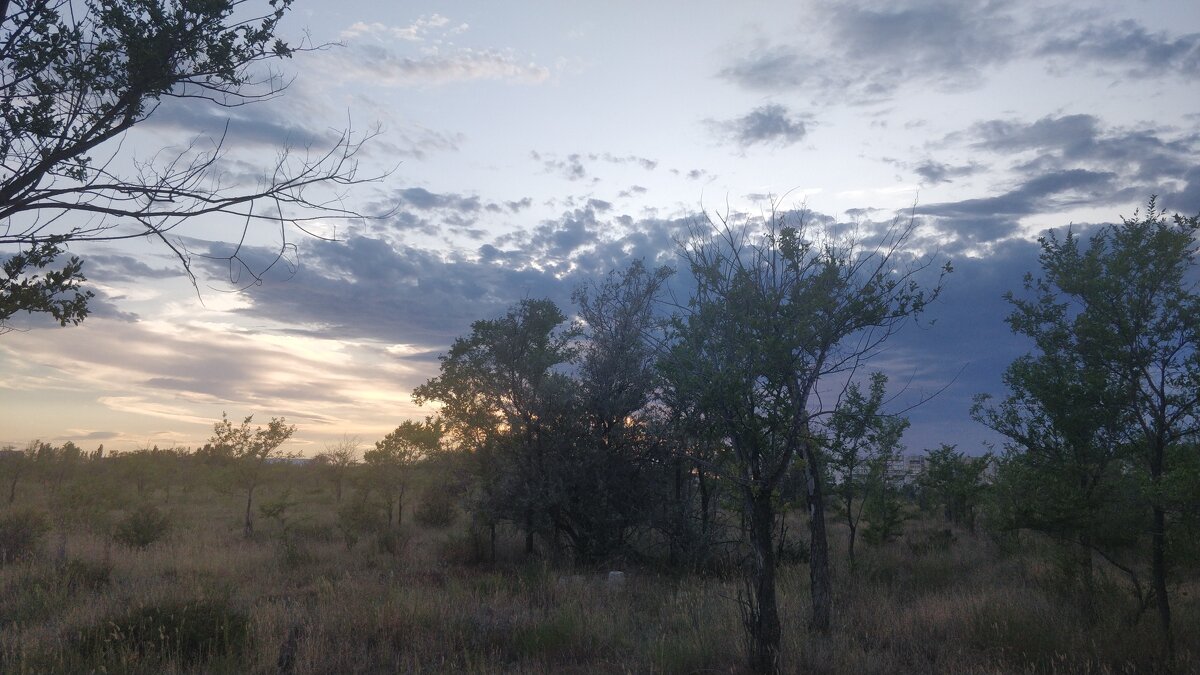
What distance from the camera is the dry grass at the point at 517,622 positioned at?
27.1ft

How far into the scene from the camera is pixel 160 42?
5781mm

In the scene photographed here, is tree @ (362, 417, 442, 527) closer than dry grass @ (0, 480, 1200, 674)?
No

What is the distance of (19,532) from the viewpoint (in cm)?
1720

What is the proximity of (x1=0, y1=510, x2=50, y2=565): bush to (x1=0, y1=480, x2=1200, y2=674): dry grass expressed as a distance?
75 cm

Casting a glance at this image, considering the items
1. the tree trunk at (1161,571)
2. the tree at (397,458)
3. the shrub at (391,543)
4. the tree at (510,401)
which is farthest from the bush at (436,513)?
the tree trunk at (1161,571)

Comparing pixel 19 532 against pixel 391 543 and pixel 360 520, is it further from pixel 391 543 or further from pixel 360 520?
pixel 360 520

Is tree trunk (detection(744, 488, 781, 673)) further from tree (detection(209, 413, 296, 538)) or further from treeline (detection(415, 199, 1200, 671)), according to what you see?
tree (detection(209, 413, 296, 538))

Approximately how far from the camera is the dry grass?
825cm

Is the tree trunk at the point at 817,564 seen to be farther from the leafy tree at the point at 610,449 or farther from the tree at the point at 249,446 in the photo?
the tree at the point at 249,446

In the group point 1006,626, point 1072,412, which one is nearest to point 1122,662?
point 1006,626

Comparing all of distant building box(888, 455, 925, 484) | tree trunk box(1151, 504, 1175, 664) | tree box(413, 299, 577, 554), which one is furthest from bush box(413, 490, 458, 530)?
tree trunk box(1151, 504, 1175, 664)

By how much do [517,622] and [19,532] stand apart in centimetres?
1561

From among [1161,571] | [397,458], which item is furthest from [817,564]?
[397,458]

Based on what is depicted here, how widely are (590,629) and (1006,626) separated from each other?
6.25 metres
